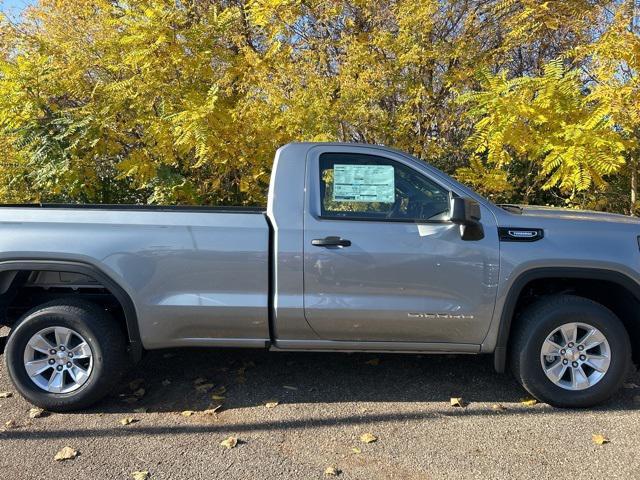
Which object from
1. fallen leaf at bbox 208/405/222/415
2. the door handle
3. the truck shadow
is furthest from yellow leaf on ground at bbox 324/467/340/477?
the door handle

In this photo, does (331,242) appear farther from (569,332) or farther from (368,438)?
(569,332)

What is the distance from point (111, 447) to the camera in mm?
3420

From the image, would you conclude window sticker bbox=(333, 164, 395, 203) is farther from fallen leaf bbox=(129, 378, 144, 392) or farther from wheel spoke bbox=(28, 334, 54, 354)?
wheel spoke bbox=(28, 334, 54, 354)

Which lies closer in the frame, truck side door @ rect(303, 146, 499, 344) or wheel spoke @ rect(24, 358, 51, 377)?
truck side door @ rect(303, 146, 499, 344)

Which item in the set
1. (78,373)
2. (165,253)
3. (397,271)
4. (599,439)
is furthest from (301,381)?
(599,439)

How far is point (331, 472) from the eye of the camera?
3.13 metres

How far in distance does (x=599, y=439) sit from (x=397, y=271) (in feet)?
5.36

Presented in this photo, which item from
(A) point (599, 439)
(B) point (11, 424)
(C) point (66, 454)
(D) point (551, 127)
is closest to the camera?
(C) point (66, 454)

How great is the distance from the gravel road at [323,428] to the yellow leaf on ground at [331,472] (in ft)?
0.15

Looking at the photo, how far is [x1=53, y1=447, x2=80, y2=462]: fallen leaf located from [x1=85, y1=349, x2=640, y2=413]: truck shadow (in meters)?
0.56

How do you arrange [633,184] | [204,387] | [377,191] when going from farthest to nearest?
[633,184] → [204,387] → [377,191]

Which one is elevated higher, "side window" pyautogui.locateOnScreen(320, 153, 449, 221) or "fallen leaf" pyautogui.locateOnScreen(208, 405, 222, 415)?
"side window" pyautogui.locateOnScreen(320, 153, 449, 221)

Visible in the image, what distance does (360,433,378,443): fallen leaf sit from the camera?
11.4 ft

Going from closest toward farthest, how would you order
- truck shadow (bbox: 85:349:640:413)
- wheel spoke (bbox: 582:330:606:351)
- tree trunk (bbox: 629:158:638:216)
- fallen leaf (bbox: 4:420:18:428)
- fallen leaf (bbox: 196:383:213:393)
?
1. fallen leaf (bbox: 4:420:18:428)
2. wheel spoke (bbox: 582:330:606:351)
3. truck shadow (bbox: 85:349:640:413)
4. fallen leaf (bbox: 196:383:213:393)
5. tree trunk (bbox: 629:158:638:216)
